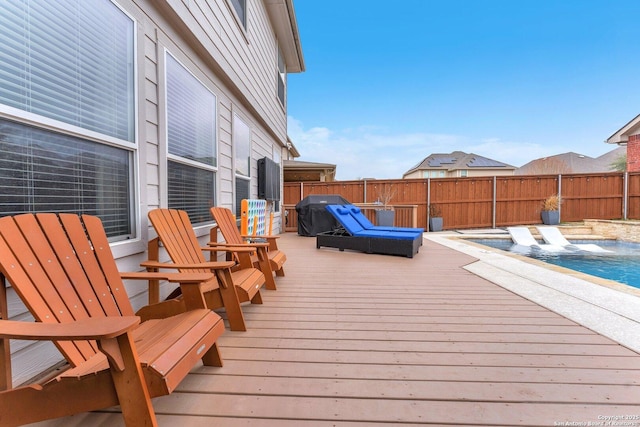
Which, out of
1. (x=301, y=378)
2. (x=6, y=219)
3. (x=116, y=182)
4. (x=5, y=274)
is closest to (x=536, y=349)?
(x=301, y=378)

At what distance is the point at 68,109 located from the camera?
1.73 m

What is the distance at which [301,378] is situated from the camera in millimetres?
1540

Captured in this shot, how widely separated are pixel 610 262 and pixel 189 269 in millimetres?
8281

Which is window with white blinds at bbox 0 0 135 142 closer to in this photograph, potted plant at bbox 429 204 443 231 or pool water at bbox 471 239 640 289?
pool water at bbox 471 239 640 289

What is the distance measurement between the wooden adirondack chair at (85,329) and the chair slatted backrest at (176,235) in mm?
512

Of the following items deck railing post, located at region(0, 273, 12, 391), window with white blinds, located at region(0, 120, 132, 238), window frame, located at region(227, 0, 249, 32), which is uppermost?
window frame, located at region(227, 0, 249, 32)

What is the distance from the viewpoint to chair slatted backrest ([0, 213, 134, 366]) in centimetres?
116

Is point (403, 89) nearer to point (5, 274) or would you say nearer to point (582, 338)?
point (582, 338)

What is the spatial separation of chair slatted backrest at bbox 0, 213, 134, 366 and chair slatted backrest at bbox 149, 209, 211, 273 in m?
0.53

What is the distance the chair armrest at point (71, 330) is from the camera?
34.0 inches

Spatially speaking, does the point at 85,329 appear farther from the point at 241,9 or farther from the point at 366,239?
the point at 241,9

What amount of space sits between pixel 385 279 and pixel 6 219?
10.8 feet

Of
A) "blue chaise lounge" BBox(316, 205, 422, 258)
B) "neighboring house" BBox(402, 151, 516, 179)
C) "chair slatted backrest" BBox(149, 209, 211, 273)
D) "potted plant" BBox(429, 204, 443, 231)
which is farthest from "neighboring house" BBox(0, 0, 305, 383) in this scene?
"neighboring house" BBox(402, 151, 516, 179)

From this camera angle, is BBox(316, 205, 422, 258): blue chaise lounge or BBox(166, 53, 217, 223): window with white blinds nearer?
BBox(166, 53, 217, 223): window with white blinds
